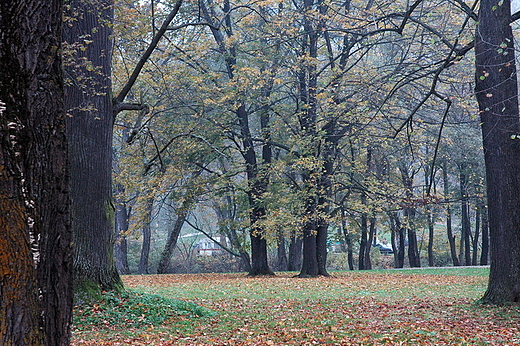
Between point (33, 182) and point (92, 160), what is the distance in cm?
616

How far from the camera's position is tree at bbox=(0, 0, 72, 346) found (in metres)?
2.87

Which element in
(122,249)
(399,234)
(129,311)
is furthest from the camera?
(399,234)

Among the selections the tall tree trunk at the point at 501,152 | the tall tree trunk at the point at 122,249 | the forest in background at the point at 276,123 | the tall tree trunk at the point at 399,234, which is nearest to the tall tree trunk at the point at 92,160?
the forest in background at the point at 276,123

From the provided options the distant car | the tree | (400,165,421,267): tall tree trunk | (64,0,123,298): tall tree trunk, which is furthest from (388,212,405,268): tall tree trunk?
the tree

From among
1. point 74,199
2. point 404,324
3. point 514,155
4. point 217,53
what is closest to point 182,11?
point 217,53

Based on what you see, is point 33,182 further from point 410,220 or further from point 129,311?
point 410,220

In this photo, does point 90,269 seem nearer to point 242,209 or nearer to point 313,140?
point 313,140

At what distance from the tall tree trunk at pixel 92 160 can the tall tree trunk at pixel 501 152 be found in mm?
6665

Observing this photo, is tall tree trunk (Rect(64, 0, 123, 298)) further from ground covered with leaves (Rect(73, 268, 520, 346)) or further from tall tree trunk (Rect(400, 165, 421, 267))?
tall tree trunk (Rect(400, 165, 421, 267))

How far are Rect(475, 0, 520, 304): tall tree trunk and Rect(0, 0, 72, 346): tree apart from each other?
24.4 feet

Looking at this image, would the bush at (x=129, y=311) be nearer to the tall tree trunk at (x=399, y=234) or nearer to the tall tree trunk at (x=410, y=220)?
the tall tree trunk at (x=410, y=220)

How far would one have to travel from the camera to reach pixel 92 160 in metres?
8.95

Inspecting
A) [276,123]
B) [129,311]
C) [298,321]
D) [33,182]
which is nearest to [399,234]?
[276,123]

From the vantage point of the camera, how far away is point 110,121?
9422 mm
